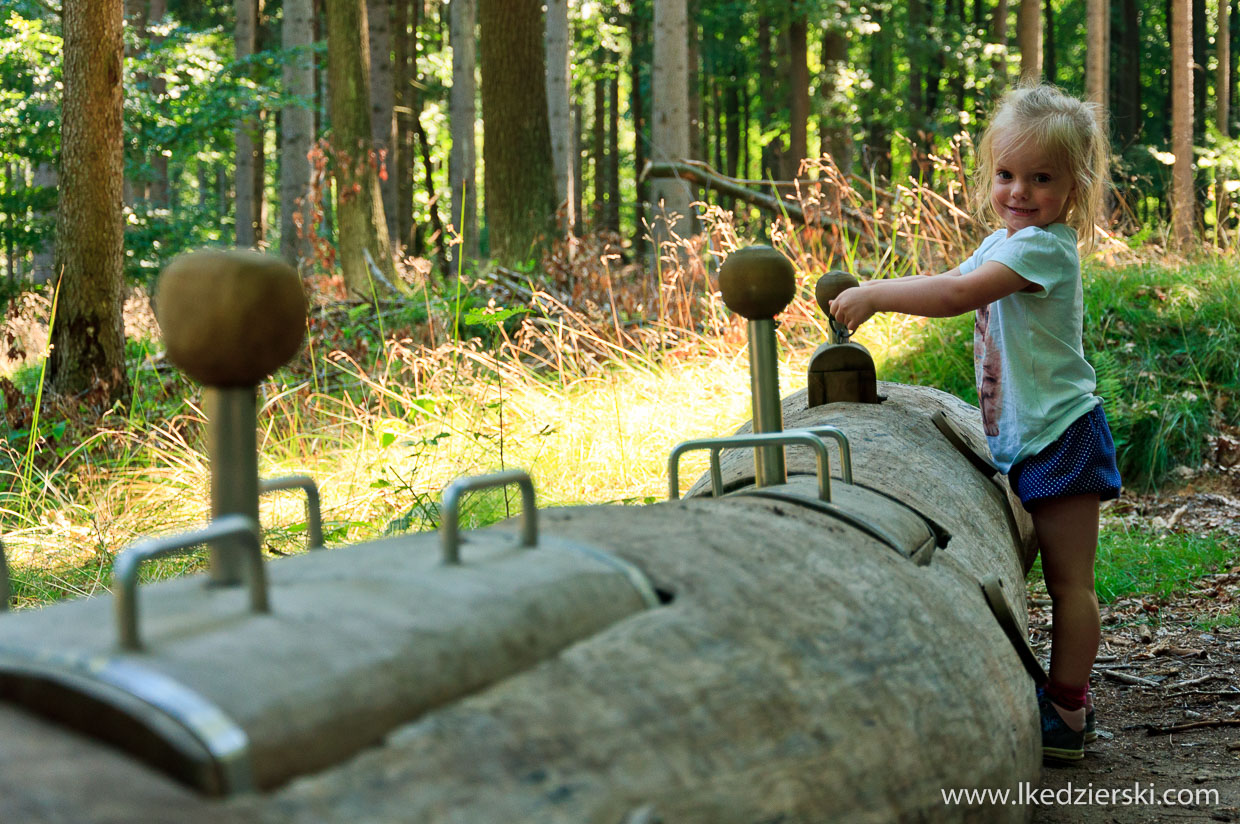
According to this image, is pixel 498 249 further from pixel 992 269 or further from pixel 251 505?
pixel 251 505

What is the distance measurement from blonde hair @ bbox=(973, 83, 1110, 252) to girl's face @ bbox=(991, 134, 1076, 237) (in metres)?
0.02

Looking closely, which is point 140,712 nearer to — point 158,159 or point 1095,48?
point 1095,48

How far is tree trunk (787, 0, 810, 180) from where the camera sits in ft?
60.0

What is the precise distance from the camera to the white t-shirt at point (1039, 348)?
253cm

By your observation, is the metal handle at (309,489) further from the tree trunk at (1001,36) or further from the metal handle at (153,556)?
the tree trunk at (1001,36)

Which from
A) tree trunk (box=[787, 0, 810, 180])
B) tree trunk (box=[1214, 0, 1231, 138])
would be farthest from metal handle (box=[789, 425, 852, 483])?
tree trunk (box=[787, 0, 810, 180])

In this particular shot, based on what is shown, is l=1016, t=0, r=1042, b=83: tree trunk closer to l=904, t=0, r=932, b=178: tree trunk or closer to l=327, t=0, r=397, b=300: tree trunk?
l=904, t=0, r=932, b=178: tree trunk

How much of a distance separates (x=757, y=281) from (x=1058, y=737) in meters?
1.44

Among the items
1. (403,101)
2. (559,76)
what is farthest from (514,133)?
(403,101)

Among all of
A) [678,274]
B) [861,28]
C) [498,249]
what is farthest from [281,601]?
[861,28]

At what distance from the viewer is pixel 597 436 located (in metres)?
5.34

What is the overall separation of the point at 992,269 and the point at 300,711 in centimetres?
212

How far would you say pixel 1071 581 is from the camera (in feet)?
8.27

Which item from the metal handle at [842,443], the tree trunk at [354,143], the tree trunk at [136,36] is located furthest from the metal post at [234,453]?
the tree trunk at [136,36]
